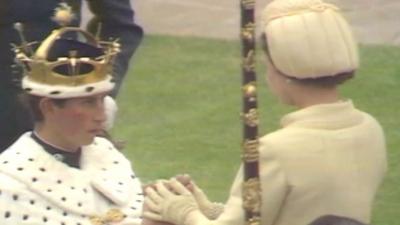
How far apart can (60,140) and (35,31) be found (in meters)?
0.92

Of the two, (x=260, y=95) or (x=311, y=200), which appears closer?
(x=311, y=200)

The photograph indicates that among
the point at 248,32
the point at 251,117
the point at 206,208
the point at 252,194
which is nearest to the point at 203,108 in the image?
the point at 206,208

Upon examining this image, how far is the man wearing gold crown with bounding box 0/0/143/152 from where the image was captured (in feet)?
19.1

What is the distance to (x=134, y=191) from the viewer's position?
5227mm

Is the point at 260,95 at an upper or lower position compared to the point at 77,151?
lower

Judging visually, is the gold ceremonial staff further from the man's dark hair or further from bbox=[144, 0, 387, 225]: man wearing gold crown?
the man's dark hair

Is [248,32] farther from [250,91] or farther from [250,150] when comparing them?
[250,150]

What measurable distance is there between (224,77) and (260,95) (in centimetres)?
60

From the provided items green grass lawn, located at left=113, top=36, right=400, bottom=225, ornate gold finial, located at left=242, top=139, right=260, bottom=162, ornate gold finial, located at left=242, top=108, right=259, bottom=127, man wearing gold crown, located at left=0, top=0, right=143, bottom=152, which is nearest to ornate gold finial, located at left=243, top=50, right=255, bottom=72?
ornate gold finial, located at left=242, top=108, right=259, bottom=127

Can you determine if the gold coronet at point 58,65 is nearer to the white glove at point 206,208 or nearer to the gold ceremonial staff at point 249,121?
the white glove at point 206,208

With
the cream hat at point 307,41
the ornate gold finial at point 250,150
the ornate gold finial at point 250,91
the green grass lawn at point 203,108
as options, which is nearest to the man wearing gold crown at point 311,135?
the cream hat at point 307,41

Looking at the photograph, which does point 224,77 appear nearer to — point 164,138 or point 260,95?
point 260,95

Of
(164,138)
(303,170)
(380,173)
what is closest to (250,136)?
(303,170)

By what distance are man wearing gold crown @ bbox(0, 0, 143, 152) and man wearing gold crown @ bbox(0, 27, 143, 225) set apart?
60 cm
